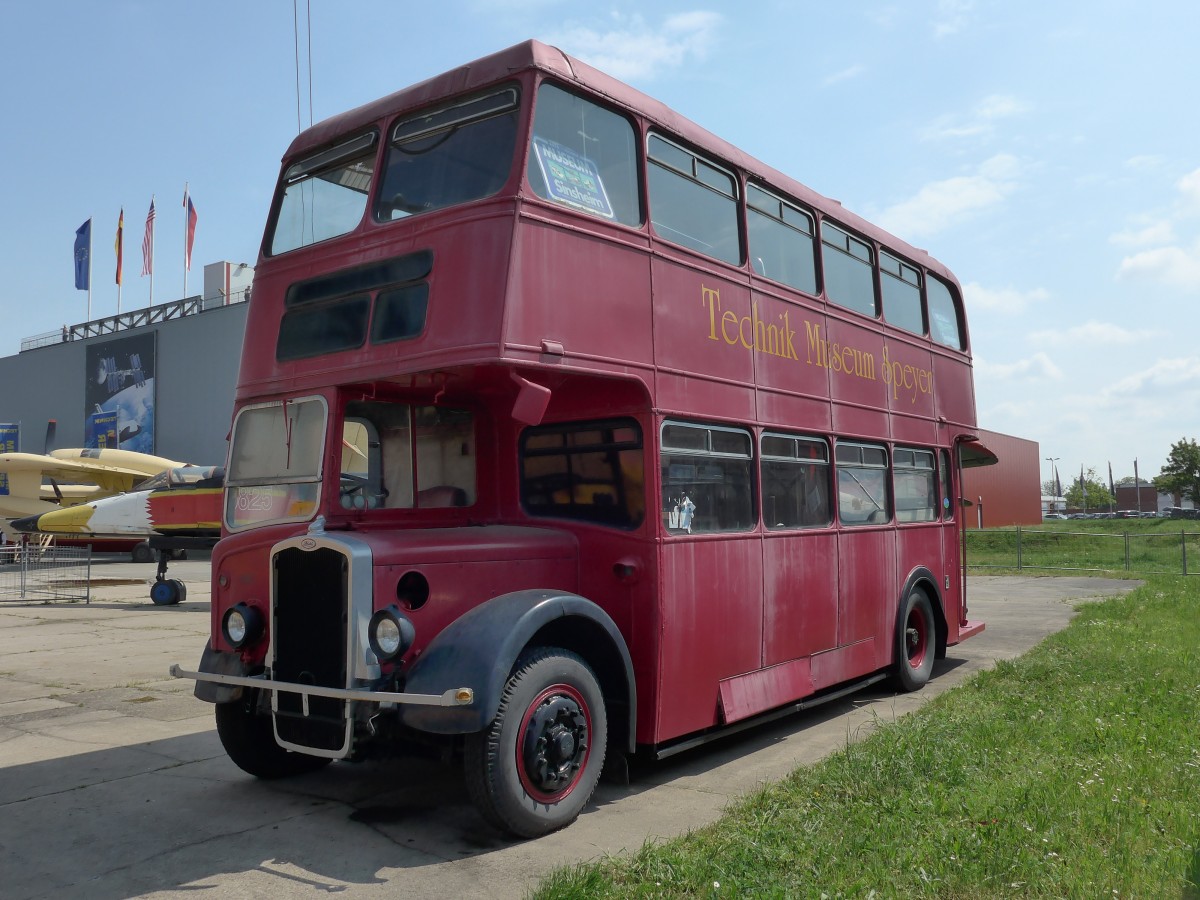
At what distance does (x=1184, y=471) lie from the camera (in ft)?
228

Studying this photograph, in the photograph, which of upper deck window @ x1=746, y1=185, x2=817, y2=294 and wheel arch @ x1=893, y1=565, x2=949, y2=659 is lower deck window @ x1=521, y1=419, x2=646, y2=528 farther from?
wheel arch @ x1=893, y1=565, x2=949, y2=659

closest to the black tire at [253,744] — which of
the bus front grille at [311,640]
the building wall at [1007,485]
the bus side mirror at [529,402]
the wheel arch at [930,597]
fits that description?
the bus front grille at [311,640]

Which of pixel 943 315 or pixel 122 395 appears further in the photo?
pixel 122 395

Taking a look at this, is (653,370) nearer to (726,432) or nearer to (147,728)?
(726,432)

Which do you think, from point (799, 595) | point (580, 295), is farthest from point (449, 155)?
point (799, 595)

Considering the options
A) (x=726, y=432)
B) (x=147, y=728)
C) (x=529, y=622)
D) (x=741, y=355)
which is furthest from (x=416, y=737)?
(x=147, y=728)

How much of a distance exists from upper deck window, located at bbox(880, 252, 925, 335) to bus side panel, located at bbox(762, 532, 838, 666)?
2849 mm

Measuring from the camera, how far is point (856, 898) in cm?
389

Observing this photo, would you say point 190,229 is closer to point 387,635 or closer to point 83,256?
point 83,256

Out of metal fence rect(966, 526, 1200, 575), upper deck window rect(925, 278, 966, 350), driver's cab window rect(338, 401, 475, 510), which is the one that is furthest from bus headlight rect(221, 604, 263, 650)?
metal fence rect(966, 526, 1200, 575)

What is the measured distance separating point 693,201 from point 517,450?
2.14m

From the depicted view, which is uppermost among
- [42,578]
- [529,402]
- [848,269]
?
[848,269]

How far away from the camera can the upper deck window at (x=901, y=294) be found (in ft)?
31.6

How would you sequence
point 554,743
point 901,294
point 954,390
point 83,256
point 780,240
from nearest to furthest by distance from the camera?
1. point 554,743
2. point 780,240
3. point 901,294
4. point 954,390
5. point 83,256
